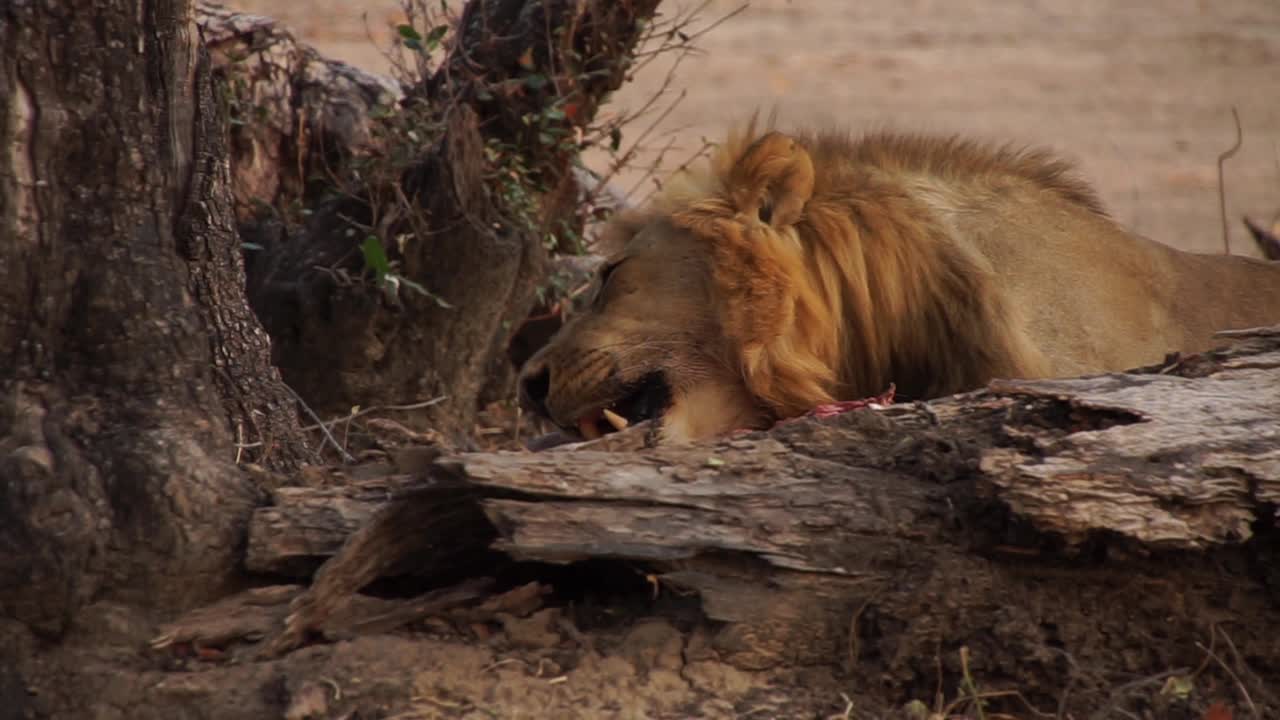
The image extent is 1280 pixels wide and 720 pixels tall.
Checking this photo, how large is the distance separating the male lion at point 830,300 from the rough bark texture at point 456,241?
61 cm

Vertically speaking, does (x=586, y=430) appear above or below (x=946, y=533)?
above

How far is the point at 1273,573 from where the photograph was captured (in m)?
2.76

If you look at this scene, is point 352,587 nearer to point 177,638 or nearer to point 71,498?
point 177,638

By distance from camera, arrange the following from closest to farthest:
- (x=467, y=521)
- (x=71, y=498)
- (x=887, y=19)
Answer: (x=71, y=498), (x=467, y=521), (x=887, y=19)

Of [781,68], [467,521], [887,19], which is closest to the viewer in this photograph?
[467,521]

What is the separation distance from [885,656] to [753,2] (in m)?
12.8

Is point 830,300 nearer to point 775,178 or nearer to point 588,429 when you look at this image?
point 775,178

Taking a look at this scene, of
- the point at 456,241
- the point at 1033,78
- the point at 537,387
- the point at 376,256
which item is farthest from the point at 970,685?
the point at 1033,78

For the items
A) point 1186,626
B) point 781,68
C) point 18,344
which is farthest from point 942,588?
point 781,68

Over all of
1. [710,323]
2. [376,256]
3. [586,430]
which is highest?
[376,256]

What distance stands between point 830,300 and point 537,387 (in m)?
0.69

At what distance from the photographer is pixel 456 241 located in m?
4.20

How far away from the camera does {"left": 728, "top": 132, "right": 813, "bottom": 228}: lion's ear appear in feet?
11.5

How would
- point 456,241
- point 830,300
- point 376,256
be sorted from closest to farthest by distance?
1. point 830,300
2. point 376,256
3. point 456,241
